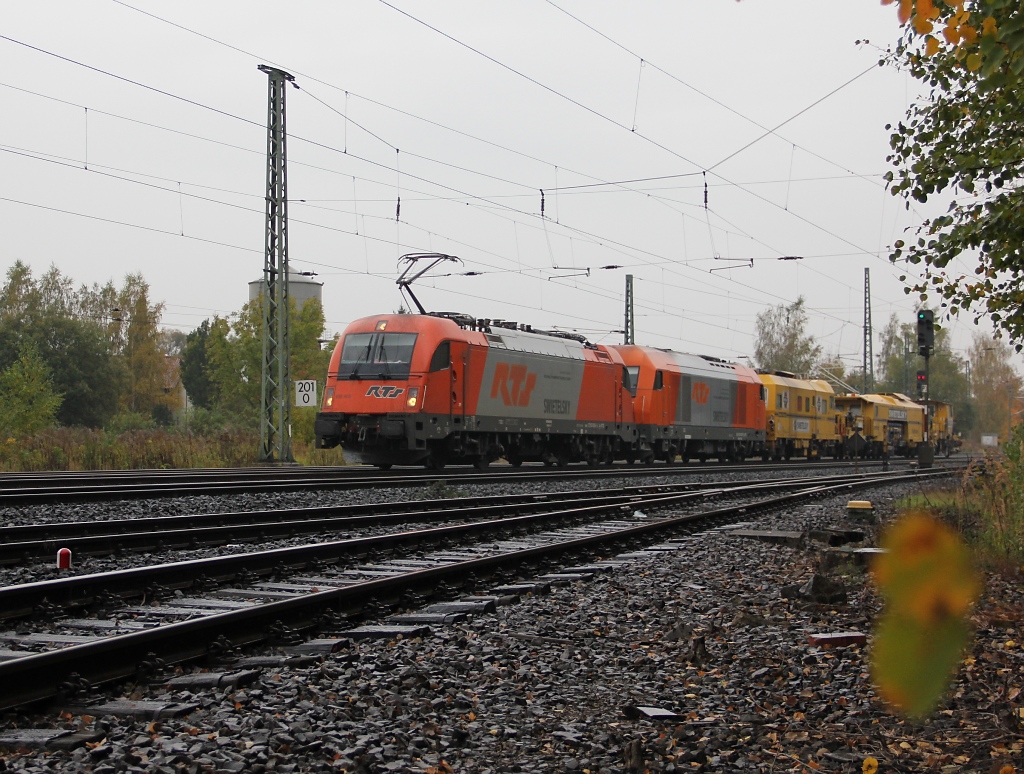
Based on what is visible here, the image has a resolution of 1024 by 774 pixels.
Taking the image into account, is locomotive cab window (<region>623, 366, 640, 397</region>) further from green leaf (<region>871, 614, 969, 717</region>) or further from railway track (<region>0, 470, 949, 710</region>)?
green leaf (<region>871, 614, 969, 717</region>)

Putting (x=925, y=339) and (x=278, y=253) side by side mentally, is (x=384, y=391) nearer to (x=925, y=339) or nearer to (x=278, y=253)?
(x=278, y=253)

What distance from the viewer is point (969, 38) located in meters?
2.74

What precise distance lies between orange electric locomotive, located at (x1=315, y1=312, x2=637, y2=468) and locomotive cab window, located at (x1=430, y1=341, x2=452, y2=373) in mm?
22

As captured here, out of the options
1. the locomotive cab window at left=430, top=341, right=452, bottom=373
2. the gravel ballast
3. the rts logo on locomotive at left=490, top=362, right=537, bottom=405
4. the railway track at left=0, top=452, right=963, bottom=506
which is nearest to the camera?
the gravel ballast

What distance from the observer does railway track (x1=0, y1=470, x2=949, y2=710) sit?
485cm

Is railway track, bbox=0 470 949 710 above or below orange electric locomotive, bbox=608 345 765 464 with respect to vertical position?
below

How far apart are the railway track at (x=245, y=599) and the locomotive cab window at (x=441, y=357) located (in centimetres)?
1048

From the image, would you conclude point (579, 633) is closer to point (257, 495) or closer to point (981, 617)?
point (981, 617)

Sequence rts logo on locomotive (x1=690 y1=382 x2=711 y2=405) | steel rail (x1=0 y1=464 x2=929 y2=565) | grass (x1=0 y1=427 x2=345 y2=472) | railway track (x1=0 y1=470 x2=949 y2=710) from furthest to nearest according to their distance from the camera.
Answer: rts logo on locomotive (x1=690 y1=382 x2=711 y2=405), grass (x1=0 y1=427 x2=345 y2=472), steel rail (x1=0 y1=464 x2=929 y2=565), railway track (x1=0 y1=470 x2=949 y2=710)

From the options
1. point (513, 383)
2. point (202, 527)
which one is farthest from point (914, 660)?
point (513, 383)

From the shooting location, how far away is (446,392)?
2188 cm

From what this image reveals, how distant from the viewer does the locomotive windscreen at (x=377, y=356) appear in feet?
71.1

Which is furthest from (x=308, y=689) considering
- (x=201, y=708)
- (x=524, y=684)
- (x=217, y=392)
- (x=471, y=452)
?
(x=217, y=392)

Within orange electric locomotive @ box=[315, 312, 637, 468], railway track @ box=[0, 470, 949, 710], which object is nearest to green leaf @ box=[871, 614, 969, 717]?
railway track @ box=[0, 470, 949, 710]
